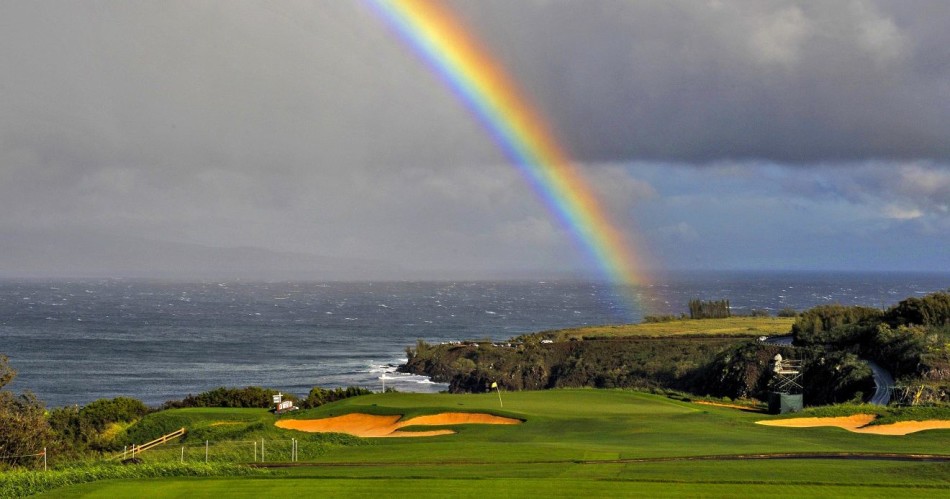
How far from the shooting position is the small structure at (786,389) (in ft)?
92.7

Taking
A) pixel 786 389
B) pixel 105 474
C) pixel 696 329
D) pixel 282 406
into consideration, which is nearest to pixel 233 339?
pixel 696 329

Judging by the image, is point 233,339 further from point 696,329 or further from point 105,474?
point 105,474

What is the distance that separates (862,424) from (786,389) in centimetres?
848

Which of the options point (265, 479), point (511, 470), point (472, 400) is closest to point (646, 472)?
point (511, 470)

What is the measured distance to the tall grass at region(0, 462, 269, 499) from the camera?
645 inches

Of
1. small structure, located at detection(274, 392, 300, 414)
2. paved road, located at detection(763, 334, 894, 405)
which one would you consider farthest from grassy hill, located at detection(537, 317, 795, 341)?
→ small structure, located at detection(274, 392, 300, 414)

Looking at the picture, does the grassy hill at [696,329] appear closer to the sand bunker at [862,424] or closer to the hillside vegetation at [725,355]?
the hillside vegetation at [725,355]

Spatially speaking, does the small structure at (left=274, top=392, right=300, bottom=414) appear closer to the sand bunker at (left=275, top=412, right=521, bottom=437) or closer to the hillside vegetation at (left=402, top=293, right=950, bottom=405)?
the sand bunker at (left=275, top=412, right=521, bottom=437)

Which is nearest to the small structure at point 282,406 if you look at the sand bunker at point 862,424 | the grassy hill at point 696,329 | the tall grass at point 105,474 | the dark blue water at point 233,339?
the tall grass at point 105,474

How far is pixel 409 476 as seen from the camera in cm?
1627

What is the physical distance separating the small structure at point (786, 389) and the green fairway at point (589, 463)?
151cm

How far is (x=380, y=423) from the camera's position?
28.2 metres

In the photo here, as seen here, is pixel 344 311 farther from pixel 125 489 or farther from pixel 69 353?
pixel 125 489

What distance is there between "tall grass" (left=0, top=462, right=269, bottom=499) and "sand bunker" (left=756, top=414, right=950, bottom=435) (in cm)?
1584
